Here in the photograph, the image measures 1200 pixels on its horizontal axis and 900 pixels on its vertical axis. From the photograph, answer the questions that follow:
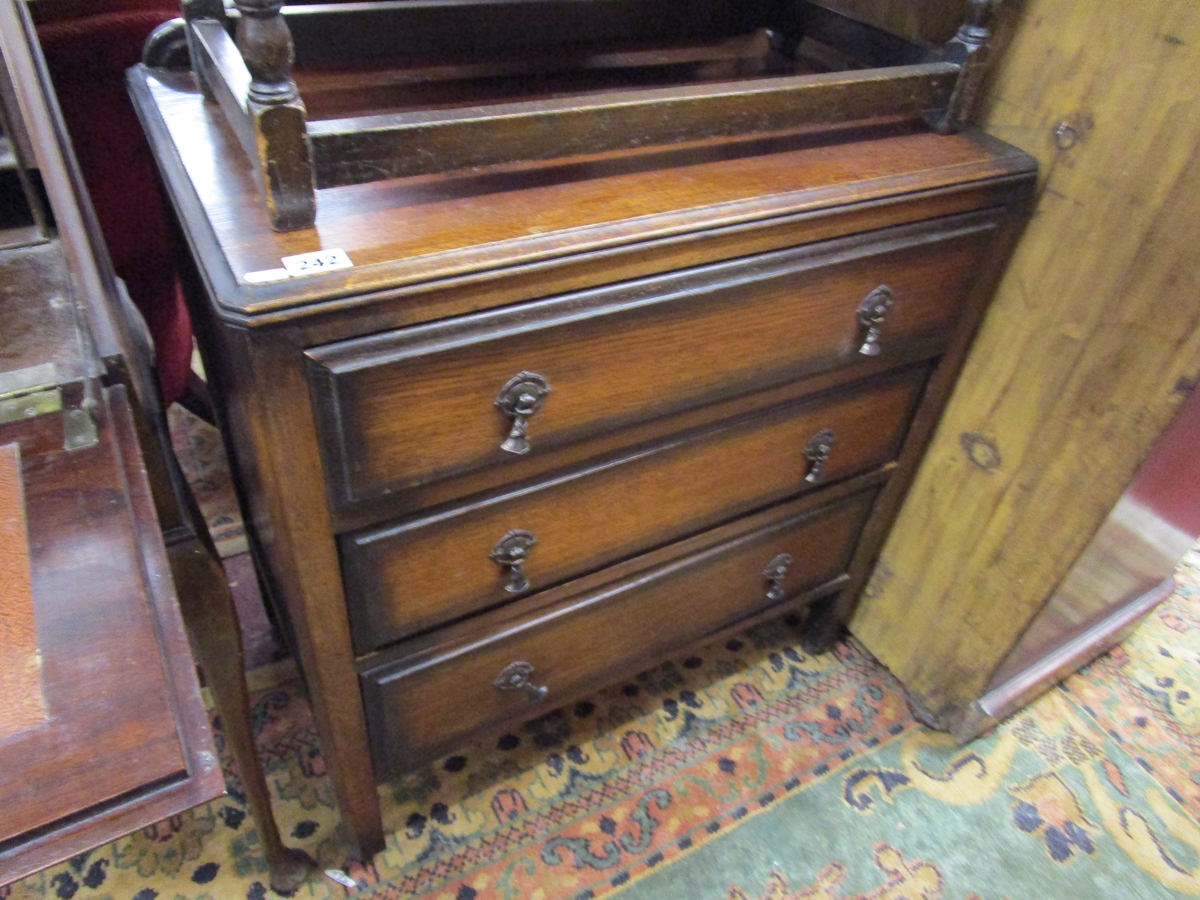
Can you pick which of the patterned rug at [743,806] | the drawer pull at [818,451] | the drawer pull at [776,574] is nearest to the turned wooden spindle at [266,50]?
the drawer pull at [818,451]

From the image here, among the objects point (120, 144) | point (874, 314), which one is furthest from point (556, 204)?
point (120, 144)

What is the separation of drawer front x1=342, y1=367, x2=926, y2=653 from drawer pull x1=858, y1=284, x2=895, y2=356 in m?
0.08

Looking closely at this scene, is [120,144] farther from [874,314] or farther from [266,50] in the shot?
[874,314]

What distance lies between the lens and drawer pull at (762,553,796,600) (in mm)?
1148

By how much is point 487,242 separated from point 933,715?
1.08m

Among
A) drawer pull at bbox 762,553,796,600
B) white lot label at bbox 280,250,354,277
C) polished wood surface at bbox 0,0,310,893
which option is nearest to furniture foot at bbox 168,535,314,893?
polished wood surface at bbox 0,0,310,893

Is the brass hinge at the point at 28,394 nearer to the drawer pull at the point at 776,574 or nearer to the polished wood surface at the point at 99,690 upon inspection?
the polished wood surface at the point at 99,690

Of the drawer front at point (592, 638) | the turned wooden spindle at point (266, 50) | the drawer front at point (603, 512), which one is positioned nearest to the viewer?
the turned wooden spindle at point (266, 50)

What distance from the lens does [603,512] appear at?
A: 903 millimetres

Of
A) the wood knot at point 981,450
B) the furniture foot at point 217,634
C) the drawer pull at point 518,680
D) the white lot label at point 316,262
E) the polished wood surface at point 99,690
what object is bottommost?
the drawer pull at point 518,680

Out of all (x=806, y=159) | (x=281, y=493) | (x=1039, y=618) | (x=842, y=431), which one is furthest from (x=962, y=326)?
(x=281, y=493)

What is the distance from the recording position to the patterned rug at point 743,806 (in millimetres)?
1125

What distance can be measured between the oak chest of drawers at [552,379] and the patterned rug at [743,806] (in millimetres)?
184

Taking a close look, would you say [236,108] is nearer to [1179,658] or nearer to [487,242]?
[487,242]
